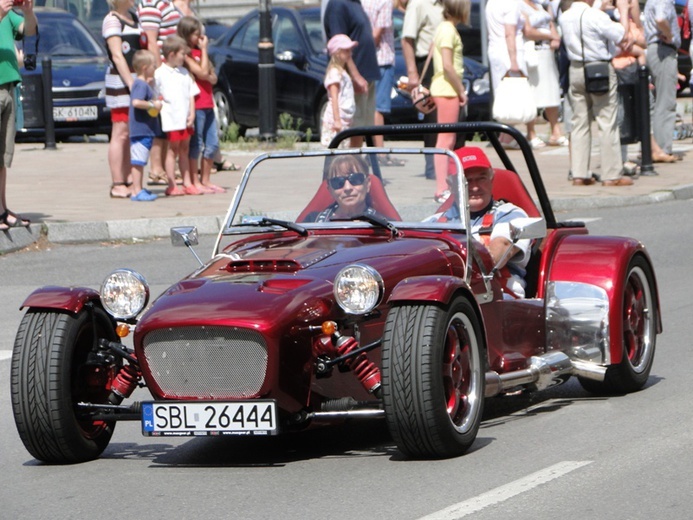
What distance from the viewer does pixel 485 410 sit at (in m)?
7.34

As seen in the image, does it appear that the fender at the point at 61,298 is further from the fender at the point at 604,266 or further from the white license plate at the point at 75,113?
the white license plate at the point at 75,113

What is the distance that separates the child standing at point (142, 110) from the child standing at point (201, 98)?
22.4 inches

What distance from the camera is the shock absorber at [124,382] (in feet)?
21.0

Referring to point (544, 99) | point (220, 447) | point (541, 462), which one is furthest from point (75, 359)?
point (544, 99)

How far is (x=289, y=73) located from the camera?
21.9m

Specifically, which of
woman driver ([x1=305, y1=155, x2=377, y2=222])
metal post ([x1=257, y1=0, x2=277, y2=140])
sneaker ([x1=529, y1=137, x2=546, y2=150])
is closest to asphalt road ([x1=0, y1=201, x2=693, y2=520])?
woman driver ([x1=305, y1=155, x2=377, y2=222])

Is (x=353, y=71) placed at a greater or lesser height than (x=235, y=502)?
greater

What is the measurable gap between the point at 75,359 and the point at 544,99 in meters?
13.5

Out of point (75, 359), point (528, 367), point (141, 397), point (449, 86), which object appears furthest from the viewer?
point (449, 86)

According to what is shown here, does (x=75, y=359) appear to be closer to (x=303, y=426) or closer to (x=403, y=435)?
(x=303, y=426)

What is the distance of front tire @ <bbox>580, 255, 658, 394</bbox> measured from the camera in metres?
7.62

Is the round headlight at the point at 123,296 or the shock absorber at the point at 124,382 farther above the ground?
the round headlight at the point at 123,296

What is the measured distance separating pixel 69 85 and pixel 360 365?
52.5 feet

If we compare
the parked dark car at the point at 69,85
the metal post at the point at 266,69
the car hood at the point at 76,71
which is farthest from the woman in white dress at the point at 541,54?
the car hood at the point at 76,71
